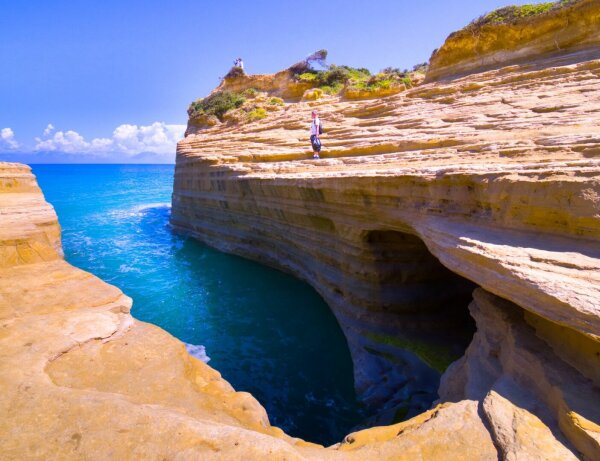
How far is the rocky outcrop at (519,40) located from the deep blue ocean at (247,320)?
35.4ft

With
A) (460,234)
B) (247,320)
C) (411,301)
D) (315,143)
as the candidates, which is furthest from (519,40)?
(247,320)

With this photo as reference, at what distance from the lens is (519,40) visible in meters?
12.0

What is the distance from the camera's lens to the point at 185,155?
61.6 feet

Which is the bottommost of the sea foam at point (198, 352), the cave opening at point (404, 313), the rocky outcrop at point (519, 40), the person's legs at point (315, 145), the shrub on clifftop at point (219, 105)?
the sea foam at point (198, 352)

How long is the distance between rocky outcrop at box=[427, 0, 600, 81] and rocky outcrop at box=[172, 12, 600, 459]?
0.60ft

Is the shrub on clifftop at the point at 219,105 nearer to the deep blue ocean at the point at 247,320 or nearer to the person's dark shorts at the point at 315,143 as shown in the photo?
the deep blue ocean at the point at 247,320

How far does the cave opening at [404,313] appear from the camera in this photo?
7836 mm

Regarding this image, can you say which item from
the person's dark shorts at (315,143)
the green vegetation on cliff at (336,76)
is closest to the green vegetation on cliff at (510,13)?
the green vegetation on cliff at (336,76)

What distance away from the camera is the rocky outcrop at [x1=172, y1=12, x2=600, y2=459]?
357 cm

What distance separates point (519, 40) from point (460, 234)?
10904 millimetres

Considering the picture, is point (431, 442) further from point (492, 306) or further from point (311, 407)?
point (311, 407)

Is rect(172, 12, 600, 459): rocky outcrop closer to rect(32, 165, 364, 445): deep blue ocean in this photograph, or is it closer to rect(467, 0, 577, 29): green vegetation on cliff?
rect(32, 165, 364, 445): deep blue ocean

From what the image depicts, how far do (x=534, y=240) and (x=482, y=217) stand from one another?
1.00 metres

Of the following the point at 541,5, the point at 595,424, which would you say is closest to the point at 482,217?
the point at 595,424
